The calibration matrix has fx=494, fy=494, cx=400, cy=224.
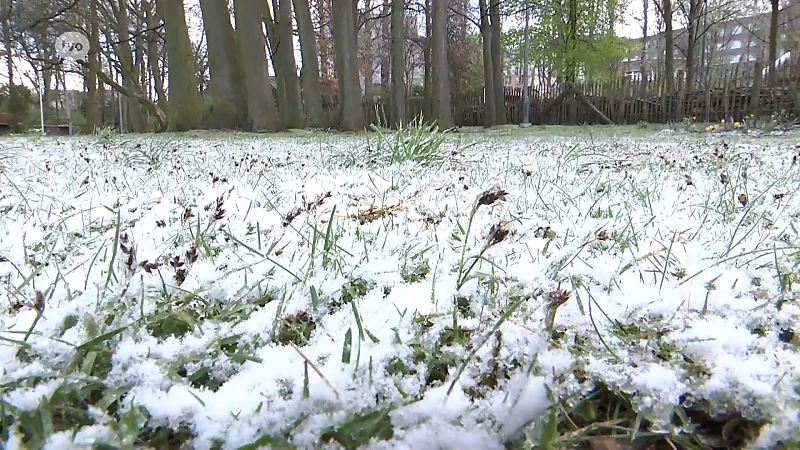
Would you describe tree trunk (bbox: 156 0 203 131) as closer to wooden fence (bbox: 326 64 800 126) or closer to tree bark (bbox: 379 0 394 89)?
wooden fence (bbox: 326 64 800 126)

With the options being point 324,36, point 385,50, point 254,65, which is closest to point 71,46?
point 254,65

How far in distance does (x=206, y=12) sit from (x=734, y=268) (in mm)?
10551

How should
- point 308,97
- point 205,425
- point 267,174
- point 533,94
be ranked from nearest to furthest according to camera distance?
point 205,425 < point 267,174 < point 308,97 < point 533,94

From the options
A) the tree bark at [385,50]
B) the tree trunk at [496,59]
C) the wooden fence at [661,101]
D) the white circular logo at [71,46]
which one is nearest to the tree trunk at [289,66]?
the wooden fence at [661,101]

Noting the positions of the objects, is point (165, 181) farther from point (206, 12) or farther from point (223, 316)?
point (206, 12)

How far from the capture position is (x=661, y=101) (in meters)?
→ 14.7

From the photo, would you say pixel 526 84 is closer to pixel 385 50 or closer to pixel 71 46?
pixel 385 50

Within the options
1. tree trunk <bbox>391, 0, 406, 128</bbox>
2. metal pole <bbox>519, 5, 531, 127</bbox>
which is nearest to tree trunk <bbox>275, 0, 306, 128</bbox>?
tree trunk <bbox>391, 0, 406, 128</bbox>

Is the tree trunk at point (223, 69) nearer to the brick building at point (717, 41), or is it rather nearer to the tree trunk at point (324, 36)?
the tree trunk at point (324, 36)

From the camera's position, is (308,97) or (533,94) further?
(533,94)

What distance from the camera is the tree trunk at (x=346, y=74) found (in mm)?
10602

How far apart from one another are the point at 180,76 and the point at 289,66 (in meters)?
3.45

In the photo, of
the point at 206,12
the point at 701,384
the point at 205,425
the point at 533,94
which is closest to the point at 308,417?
the point at 205,425

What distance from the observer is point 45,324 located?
28.9 inches
